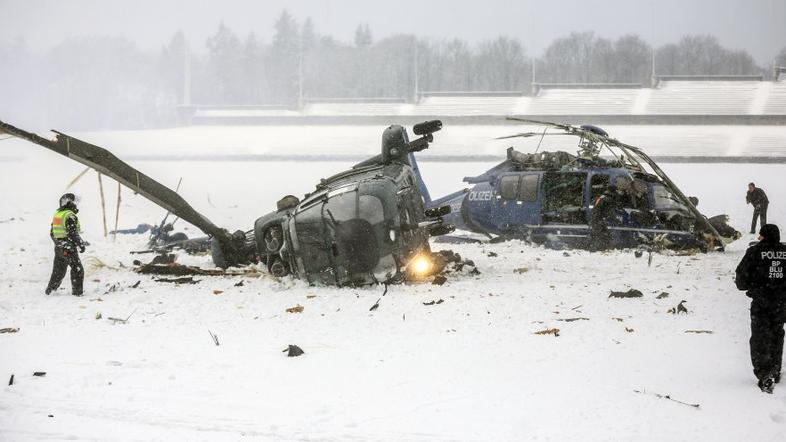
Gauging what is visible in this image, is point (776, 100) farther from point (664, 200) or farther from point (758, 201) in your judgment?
point (664, 200)

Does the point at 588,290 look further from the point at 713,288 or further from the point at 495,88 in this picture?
the point at 495,88

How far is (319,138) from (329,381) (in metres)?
43.6

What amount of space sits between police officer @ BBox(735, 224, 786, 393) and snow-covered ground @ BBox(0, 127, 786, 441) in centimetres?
27

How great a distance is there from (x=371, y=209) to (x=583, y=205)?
6552 millimetres

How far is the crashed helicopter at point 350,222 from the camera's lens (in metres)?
11.2

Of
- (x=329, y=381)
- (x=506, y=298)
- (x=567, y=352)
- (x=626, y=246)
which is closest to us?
(x=329, y=381)

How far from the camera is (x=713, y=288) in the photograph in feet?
36.7

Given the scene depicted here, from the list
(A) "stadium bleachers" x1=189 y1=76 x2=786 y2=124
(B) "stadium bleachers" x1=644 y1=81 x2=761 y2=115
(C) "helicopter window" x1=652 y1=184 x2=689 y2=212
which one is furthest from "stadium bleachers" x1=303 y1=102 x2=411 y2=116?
(C) "helicopter window" x1=652 y1=184 x2=689 y2=212

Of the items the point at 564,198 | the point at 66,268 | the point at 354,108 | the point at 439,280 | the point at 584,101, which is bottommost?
the point at 439,280

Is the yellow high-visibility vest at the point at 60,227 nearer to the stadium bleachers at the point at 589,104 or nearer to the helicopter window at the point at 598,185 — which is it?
the helicopter window at the point at 598,185

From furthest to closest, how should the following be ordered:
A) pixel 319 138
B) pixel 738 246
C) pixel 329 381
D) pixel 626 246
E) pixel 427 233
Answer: pixel 319 138, pixel 738 246, pixel 626 246, pixel 427 233, pixel 329 381

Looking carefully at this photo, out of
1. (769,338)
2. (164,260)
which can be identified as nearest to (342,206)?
(164,260)

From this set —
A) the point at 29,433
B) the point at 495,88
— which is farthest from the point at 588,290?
the point at 495,88

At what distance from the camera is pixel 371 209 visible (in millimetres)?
11258
